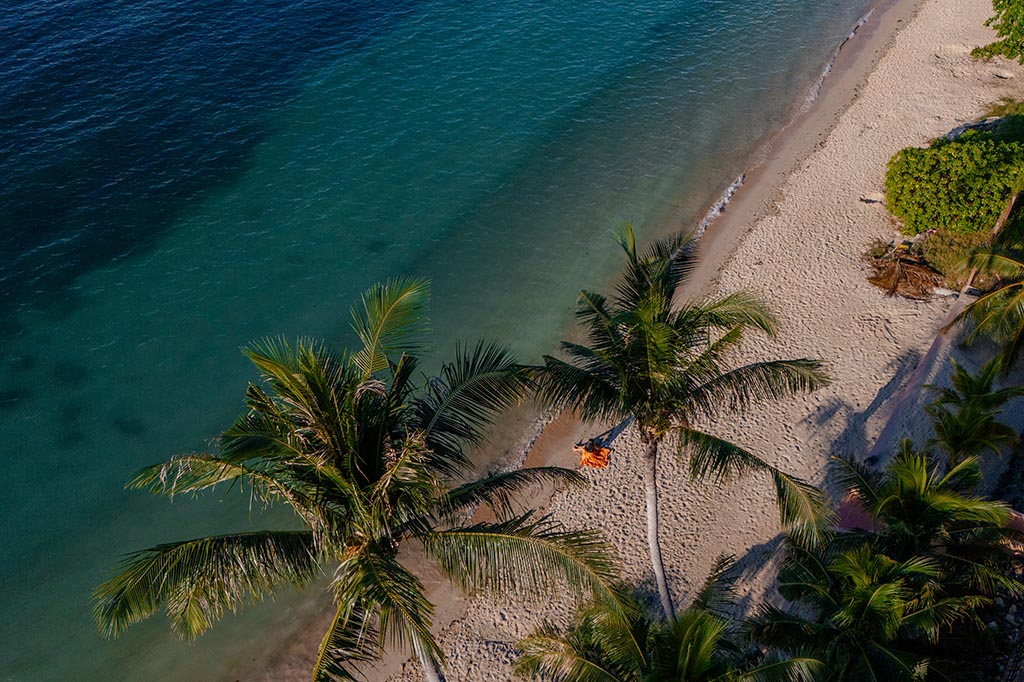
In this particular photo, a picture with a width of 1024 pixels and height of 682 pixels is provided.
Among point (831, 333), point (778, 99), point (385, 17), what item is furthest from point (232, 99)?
point (831, 333)

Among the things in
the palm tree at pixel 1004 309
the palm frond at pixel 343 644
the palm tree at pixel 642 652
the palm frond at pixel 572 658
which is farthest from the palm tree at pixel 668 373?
the palm tree at pixel 1004 309

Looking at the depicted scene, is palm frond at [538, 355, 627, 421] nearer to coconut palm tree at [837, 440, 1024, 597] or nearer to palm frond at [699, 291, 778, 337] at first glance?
palm frond at [699, 291, 778, 337]

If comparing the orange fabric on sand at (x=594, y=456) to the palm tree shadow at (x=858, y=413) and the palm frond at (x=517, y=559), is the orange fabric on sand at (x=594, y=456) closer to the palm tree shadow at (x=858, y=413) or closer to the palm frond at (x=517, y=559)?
the palm tree shadow at (x=858, y=413)

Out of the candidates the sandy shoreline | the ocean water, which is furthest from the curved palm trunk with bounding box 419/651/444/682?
the ocean water

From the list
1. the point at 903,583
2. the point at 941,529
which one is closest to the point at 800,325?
A: the point at 941,529

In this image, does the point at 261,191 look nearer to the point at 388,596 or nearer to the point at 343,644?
the point at 343,644

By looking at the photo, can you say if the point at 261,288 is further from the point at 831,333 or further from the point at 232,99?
the point at 831,333

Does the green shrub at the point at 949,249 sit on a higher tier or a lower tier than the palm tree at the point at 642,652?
lower
